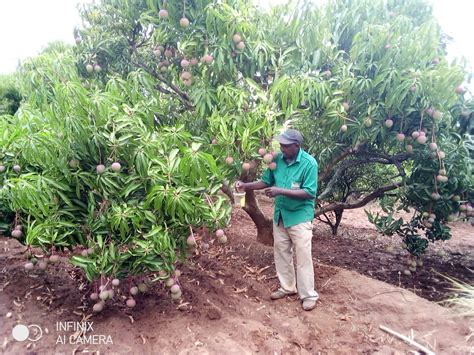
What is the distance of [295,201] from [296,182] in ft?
0.55

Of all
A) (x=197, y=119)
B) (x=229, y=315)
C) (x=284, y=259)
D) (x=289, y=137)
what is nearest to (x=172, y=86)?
(x=197, y=119)

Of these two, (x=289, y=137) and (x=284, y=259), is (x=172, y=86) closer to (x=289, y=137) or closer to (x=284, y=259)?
(x=289, y=137)

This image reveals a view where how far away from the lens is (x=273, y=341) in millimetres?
2855

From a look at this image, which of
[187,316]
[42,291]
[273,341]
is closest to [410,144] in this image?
[273,341]

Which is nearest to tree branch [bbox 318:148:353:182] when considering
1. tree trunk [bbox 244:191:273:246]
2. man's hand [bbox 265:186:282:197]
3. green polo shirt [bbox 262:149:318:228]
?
tree trunk [bbox 244:191:273:246]

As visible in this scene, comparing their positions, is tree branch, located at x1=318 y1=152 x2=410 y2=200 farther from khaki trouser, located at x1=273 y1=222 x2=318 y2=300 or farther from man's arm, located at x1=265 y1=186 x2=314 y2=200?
man's arm, located at x1=265 y1=186 x2=314 y2=200

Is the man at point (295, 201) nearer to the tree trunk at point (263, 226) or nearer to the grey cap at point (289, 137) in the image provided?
the grey cap at point (289, 137)

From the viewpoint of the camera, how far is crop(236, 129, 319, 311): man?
123 inches

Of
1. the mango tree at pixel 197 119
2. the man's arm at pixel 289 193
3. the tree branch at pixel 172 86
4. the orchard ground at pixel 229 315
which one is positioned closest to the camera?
the mango tree at pixel 197 119

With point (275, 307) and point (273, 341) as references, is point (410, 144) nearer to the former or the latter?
point (275, 307)

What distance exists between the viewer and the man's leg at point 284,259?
3.46 m

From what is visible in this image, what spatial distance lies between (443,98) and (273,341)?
8.22 feet

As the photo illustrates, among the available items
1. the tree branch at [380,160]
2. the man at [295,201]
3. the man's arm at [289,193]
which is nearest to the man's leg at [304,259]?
the man at [295,201]

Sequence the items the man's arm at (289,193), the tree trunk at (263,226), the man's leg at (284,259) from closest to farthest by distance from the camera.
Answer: the man's arm at (289,193) < the man's leg at (284,259) < the tree trunk at (263,226)
